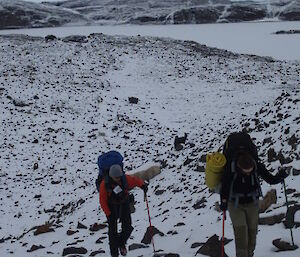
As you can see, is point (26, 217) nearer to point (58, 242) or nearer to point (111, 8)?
point (58, 242)

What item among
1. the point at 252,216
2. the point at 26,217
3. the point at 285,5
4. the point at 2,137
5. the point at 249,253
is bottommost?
the point at 26,217

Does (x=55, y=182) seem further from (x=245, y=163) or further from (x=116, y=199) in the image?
(x=245, y=163)

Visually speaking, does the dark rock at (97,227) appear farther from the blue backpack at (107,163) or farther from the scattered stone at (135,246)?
the blue backpack at (107,163)

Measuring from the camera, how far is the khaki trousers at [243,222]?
205 inches

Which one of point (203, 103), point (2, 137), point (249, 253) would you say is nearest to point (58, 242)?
point (249, 253)

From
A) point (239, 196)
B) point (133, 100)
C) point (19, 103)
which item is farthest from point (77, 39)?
point (239, 196)

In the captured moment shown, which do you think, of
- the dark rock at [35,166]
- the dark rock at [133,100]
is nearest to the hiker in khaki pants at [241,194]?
the dark rock at [35,166]

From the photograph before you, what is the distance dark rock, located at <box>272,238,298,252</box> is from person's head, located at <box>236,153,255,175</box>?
1.79m

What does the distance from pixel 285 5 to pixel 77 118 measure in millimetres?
68442

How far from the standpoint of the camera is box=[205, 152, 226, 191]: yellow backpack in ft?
16.8

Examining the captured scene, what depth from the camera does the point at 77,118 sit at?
22.2 metres

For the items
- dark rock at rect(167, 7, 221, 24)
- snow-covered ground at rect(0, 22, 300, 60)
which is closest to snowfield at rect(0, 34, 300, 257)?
snow-covered ground at rect(0, 22, 300, 60)

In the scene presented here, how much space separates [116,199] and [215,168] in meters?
1.97

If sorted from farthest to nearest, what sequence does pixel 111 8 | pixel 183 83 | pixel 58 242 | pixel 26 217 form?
pixel 111 8 → pixel 183 83 → pixel 26 217 → pixel 58 242
